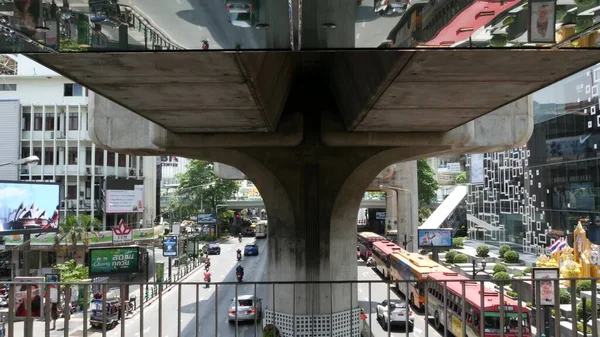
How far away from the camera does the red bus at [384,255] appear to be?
30081 millimetres

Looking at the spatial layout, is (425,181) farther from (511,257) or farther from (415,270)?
(415,270)

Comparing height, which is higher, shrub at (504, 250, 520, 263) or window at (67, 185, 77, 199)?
window at (67, 185, 77, 199)

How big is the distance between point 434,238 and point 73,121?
3002 cm

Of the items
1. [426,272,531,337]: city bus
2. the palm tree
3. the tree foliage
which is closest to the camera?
[426,272,531,337]: city bus

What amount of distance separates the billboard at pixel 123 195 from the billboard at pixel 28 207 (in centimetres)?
1239

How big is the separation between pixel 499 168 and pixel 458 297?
3421 centimetres

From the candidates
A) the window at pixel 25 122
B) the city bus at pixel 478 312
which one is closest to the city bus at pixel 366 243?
the city bus at pixel 478 312

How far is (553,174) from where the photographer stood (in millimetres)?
36625

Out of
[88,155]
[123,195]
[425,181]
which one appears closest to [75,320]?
[123,195]

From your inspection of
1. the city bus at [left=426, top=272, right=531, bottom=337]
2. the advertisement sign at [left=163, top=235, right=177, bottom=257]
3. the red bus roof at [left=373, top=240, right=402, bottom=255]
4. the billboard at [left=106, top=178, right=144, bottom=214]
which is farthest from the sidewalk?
the red bus roof at [left=373, top=240, right=402, bottom=255]

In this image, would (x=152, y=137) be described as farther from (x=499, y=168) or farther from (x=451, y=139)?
(x=499, y=168)

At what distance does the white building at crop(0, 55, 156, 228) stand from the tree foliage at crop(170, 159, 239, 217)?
20.0 meters

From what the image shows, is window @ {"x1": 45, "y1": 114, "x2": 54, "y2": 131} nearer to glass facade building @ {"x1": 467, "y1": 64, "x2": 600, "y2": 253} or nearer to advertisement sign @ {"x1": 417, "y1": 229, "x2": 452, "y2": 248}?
advertisement sign @ {"x1": 417, "y1": 229, "x2": 452, "y2": 248}

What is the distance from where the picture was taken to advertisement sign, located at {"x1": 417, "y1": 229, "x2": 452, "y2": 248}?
31797mm
